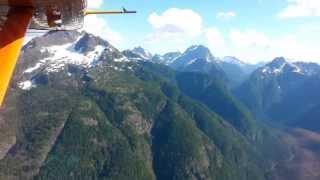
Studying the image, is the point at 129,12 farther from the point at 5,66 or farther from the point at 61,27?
the point at 5,66

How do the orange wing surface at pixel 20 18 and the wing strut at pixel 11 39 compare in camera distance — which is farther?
the orange wing surface at pixel 20 18

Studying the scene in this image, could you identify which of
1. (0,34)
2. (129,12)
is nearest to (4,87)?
(0,34)

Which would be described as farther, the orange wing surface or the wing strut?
the orange wing surface

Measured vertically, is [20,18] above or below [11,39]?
above

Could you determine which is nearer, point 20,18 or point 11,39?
point 11,39

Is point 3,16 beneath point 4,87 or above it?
above

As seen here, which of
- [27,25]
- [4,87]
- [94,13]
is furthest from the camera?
[94,13]

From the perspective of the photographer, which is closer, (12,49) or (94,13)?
(12,49)

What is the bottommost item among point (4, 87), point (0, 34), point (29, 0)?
point (4, 87)
